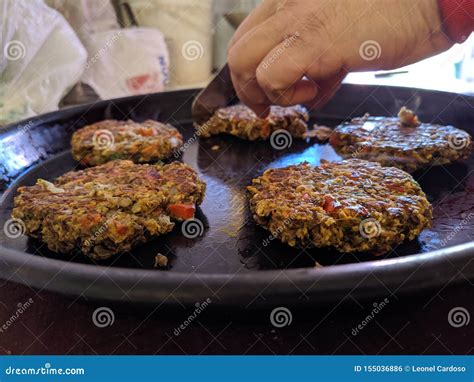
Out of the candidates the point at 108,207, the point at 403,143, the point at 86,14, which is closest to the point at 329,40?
the point at 403,143

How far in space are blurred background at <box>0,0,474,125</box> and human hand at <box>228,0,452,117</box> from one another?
36.0 inches

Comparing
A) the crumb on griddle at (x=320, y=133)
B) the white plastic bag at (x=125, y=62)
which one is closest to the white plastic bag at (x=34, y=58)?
the white plastic bag at (x=125, y=62)

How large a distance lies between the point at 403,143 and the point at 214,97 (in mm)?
958

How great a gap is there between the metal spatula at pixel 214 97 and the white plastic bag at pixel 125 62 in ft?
5.71

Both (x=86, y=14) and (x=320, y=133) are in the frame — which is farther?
(x=86, y=14)

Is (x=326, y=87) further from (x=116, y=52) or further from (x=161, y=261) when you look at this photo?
(x=116, y=52)

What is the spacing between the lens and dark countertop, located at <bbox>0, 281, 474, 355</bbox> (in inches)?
54.0

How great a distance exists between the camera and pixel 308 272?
3.82 ft

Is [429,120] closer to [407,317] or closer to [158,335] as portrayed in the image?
[407,317]

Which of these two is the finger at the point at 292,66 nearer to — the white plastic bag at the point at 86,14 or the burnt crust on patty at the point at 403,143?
the burnt crust on patty at the point at 403,143

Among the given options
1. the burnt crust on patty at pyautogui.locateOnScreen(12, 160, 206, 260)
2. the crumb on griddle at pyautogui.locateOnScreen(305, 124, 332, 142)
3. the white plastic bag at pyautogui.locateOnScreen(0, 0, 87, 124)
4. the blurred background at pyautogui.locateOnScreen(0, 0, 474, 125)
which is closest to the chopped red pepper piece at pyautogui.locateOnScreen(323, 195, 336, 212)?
the burnt crust on patty at pyautogui.locateOnScreen(12, 160, 206, 260)

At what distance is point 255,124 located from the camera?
2.50 meters

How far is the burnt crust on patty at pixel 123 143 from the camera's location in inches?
89.6

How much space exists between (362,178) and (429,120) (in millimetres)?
1046
